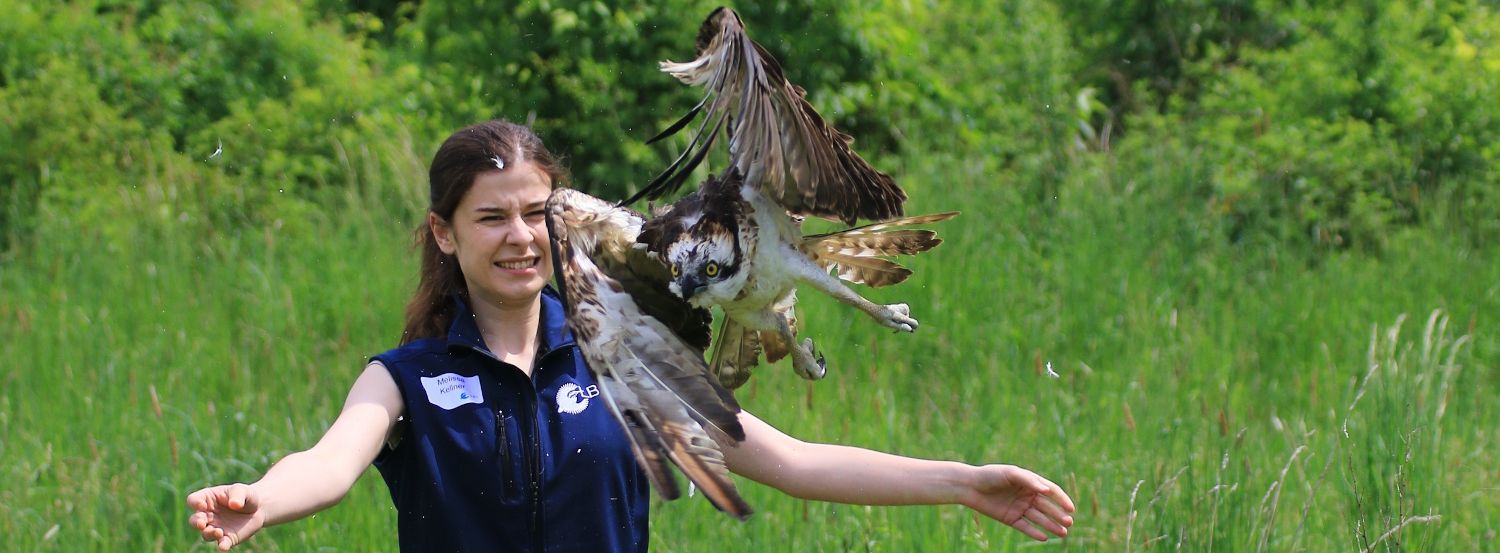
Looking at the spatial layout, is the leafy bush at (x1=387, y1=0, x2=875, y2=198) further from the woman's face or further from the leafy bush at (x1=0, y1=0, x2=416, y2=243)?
the woman's face

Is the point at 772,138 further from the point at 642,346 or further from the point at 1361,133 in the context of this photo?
the point at 1361,133

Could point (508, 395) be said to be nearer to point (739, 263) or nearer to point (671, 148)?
point (739, 263)

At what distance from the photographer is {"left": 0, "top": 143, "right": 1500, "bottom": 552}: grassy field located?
4.21 meters

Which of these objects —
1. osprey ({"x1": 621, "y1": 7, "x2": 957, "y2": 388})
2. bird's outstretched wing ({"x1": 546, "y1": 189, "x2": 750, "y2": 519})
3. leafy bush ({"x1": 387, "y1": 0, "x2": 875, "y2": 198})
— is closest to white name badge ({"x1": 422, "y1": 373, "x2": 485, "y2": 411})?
bird's outstretched wing ({"x1": 546, "y1": 189, "x2": 750, "y2": 519})

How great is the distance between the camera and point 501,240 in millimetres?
2939

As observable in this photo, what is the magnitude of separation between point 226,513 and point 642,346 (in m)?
1.00

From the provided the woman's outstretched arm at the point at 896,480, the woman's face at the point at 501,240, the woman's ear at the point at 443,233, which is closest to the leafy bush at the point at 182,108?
the woman's ear at the point at 443,233

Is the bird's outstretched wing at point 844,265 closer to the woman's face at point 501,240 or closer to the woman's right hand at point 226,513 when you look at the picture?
the woman's face at point 501,240

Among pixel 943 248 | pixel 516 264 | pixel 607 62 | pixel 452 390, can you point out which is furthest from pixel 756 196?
pixel 607 62

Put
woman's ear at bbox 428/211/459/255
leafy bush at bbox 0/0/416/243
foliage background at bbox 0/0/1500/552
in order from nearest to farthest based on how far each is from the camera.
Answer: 1. woman's ear at bbox 428/211/459/255
2. foliage background at bbox 0/0/1500/552
3. leafy bush at bbox 0/0/416/243

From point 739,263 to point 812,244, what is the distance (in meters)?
0.33

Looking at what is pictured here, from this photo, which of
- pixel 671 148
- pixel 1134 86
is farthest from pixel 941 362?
pixel 1134 86

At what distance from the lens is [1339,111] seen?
26.3ft

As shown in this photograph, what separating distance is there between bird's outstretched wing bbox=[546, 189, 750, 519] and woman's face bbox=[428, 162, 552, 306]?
0.16ft
